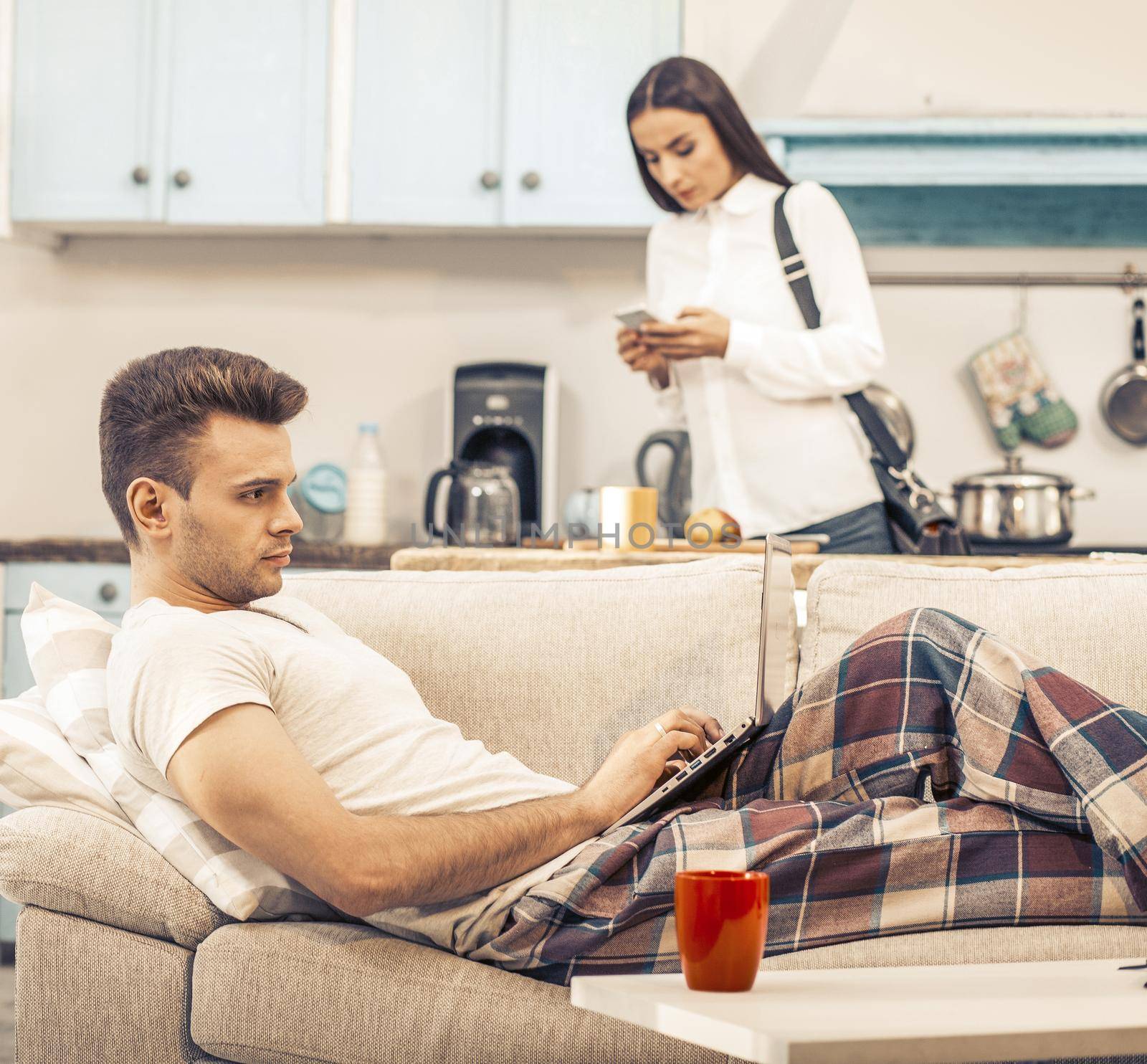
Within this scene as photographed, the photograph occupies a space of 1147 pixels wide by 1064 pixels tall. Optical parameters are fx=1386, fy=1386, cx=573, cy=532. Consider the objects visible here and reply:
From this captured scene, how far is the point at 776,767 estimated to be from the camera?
1583 millimetres

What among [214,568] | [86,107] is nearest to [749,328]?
[214,568]

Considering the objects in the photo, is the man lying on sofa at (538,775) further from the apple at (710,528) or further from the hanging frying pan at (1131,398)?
the hanging frying pan at (1131,398)

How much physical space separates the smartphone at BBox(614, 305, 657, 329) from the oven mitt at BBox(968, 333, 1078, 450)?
137 centimetres

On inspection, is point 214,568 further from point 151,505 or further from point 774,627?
point 774,627

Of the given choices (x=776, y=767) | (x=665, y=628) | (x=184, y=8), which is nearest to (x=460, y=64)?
(x=184, y=8)

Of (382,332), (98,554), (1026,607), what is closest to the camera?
(1026,607)

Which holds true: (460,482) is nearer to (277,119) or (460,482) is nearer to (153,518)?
(277,119)

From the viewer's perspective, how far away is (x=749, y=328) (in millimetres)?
2439

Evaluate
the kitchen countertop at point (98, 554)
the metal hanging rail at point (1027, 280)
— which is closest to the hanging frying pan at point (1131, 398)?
the metal hanging rail at point (1027, 280)

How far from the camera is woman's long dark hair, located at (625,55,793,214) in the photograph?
2.46 meters

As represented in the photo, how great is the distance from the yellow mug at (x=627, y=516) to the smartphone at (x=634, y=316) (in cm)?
32

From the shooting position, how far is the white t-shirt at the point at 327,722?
1293 millimetres

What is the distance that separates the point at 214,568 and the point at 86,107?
7.93 ft

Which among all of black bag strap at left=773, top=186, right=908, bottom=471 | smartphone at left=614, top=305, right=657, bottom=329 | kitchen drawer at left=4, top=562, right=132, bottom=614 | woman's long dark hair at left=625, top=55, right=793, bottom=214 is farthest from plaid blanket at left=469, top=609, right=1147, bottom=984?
kitchen drawer at left=4, top=562, right=132, bottom=614
